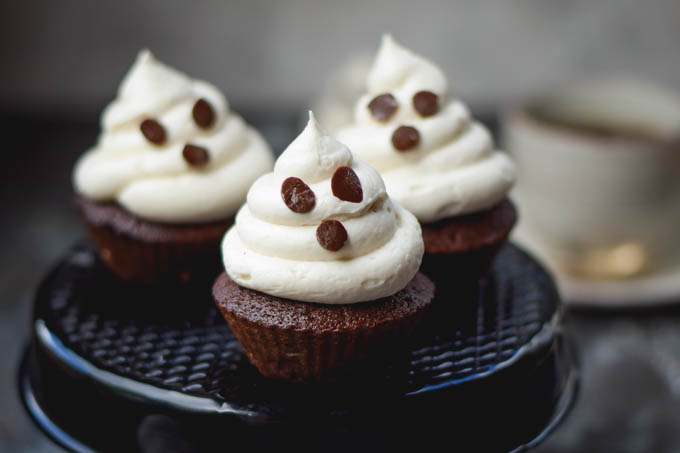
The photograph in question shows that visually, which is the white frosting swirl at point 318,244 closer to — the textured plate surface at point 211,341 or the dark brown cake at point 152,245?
the textured plate surface at point 211,341

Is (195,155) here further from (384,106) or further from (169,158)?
(384,106)

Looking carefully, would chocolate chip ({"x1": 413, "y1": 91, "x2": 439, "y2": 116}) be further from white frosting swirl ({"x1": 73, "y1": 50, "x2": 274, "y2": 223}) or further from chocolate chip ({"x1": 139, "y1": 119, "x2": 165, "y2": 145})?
chocolate chip ({"x1": 139, "y1": 119, "x2": 165, "y2": 145})

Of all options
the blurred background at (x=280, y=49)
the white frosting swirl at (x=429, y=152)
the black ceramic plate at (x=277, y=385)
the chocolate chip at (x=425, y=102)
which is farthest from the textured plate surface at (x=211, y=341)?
the blurred background at (x=280, y=49)

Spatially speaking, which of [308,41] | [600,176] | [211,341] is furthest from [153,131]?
[308,41]

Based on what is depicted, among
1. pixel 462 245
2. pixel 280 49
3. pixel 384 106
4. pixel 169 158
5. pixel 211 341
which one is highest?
pixel 384 106

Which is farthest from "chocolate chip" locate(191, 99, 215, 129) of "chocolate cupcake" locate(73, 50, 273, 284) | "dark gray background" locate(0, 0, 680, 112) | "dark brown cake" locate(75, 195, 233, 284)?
"dark gray background" locate(0, 0, 680, 112)

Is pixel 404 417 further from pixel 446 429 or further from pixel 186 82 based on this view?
pixel 186 82
